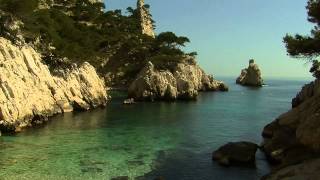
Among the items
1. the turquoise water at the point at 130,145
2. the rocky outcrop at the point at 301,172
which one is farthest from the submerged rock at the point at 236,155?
the rocky outcrop at the point at 301,172

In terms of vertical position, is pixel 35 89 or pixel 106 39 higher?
pixel 106 39

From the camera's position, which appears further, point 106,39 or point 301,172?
point 106,39

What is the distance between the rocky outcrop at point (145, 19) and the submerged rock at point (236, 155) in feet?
330

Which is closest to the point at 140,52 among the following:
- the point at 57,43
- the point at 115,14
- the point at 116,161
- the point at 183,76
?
the point at 115,14

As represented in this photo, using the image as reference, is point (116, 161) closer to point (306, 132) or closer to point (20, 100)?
point (306, 132)

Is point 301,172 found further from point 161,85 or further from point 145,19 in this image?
point 145,19

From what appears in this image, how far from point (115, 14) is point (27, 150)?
85.0m

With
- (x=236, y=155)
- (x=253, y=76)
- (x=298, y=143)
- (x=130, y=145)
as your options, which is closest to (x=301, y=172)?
(x=298, y=143)

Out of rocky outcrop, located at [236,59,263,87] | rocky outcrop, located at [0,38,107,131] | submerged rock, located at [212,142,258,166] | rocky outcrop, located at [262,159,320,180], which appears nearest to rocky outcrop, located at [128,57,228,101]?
rocky outcrop, located at [0,38,107,131]

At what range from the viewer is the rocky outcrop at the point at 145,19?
A: 135 m

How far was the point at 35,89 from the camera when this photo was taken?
5588cm

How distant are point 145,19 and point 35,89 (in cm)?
9071

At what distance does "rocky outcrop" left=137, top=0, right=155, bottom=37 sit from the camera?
134875mm

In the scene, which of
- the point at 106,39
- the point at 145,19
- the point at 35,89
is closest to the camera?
the point at 35,89
